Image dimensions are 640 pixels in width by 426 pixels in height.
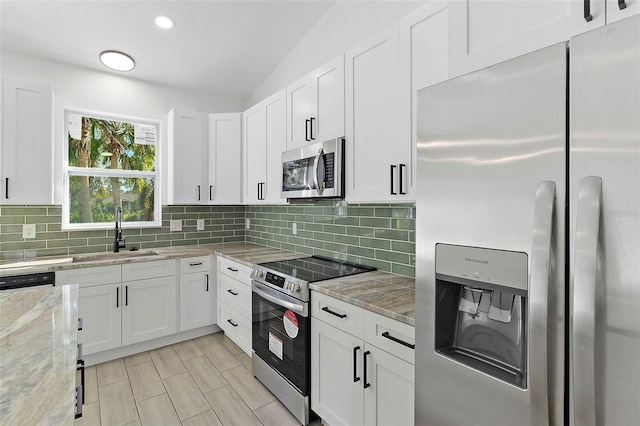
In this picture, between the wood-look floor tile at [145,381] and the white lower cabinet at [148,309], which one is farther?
Result: the white lower cabinet at [148,309]

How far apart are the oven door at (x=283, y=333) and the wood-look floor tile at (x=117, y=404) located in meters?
0.90

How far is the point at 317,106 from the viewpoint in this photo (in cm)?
240

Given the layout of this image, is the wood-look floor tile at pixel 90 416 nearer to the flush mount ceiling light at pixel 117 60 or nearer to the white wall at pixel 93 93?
the white wall at pixel 93 93

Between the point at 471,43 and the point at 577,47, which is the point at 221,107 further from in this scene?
the point at 577,47

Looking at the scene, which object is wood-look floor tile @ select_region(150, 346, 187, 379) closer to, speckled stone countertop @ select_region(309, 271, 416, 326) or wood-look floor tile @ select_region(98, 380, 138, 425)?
wood-look floor tile @ select_region(98, 380, 138, 425)

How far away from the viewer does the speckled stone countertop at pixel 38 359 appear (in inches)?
28.3

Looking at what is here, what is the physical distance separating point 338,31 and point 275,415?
303 centimetres

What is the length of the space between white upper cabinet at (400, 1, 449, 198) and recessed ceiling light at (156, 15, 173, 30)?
2.03m

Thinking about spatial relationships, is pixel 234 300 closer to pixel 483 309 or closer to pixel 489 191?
pixel 483 309

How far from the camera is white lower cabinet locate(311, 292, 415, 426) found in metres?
1.42

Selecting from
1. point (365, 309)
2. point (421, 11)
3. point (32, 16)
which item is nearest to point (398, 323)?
point (365, 309)

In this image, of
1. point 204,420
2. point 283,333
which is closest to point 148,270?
point 204,420

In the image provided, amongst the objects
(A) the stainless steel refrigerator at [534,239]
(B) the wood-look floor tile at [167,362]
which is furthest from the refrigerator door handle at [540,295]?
(B) the wood-look floor tile at [167,362]

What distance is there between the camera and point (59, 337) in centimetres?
111
